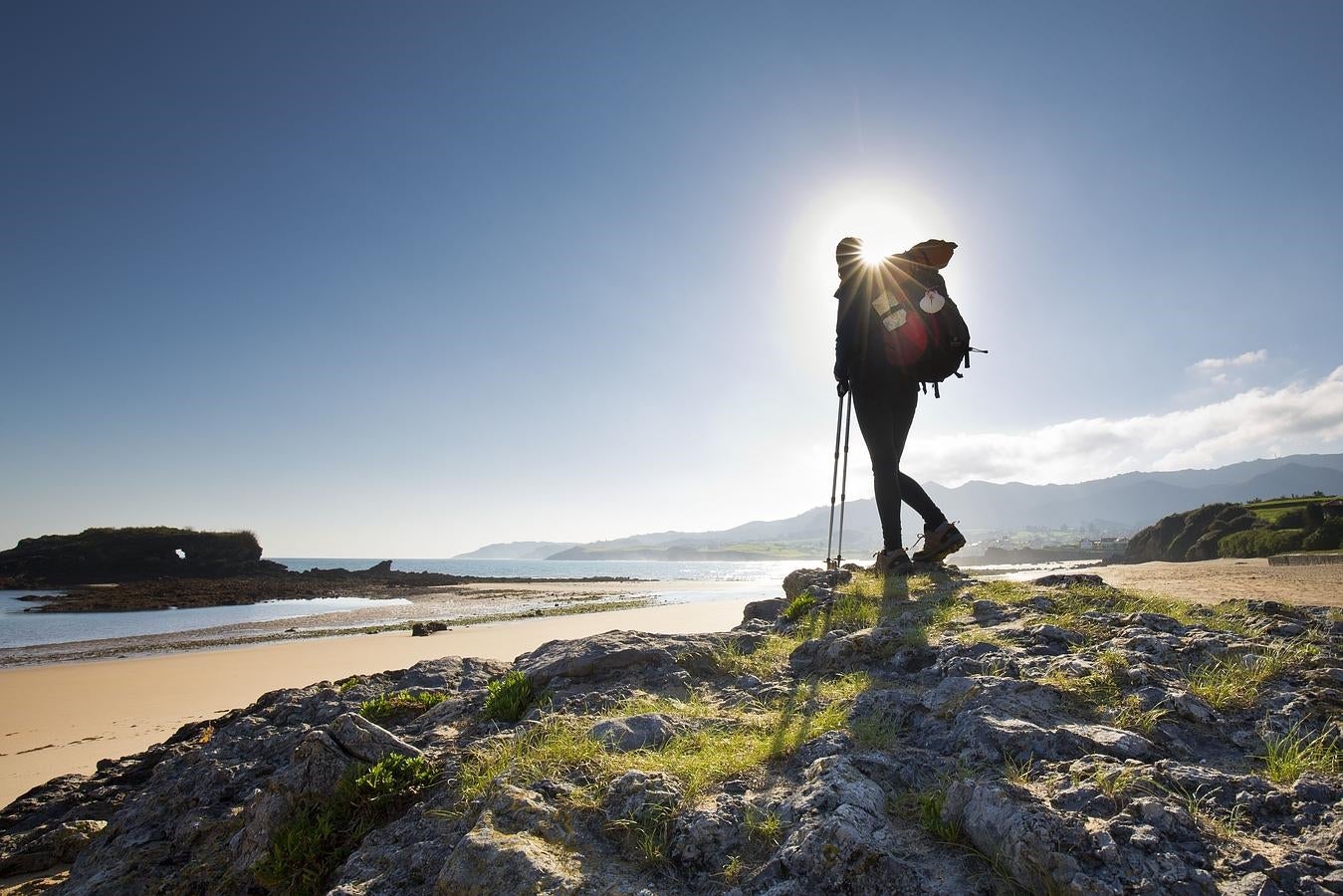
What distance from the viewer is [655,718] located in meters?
4.19

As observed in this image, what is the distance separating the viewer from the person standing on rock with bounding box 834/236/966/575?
320 inches

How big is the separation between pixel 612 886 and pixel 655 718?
61.6 inches

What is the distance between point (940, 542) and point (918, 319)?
10.9 feet

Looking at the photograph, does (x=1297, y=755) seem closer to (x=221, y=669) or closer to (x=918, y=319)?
(x=918, y=319)

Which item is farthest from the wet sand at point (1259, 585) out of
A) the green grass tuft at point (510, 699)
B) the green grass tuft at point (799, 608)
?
the green grass tuft at point (510, 699)

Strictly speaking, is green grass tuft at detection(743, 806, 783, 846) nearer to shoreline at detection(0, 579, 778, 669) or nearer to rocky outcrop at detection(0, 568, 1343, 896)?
rocky outcrop at detection(0, 568, 1343, 896)

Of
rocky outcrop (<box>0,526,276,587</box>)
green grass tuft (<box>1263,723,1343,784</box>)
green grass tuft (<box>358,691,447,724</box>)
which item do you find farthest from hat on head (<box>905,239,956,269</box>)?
rocky outcrop (<box>0,526,276,587</box>)

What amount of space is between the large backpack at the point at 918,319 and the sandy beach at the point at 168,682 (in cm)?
1029

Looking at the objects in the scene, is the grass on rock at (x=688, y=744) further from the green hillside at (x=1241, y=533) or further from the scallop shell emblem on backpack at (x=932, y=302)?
the green hillside at (x=1241, y=533)

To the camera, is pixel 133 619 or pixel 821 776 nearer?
pixel 821 776

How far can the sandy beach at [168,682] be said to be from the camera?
9.74 m

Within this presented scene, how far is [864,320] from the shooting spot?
8.13 m

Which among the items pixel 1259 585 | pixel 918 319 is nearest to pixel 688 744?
pixel 918 319

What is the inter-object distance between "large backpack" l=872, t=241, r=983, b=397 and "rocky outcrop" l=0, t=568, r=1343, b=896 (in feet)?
11.9
